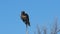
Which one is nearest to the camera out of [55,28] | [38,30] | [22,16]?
[22,16]

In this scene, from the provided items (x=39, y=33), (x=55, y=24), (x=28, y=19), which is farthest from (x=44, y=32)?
(x=28, y=19)

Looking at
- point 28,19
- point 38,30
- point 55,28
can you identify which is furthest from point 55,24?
point 28,19

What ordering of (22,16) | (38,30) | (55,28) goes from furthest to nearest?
(38,30) < (55,28) < (22,16)

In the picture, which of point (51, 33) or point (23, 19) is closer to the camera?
point (23, 19)

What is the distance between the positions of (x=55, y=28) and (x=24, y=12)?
10.0 meters

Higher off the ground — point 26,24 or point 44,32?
point 26,24

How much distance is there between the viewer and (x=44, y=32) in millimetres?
23453

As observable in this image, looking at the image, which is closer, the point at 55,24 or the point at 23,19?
the point at 23,19

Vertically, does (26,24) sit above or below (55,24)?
Answer: above

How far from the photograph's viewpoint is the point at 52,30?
22.1m

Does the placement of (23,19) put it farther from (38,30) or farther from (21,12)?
(38,30)

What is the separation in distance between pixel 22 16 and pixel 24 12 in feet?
0.72

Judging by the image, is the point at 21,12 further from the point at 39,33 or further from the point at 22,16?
the point at 39,33

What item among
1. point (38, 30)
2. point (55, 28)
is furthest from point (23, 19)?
point (38, 30)
